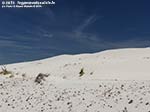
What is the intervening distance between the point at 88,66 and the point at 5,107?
21.6 m

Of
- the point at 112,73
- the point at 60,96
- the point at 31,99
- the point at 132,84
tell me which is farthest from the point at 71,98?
the point at 112,73

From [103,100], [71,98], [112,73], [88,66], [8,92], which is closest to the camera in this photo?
[103,100]

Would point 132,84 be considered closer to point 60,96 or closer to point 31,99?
point 60,96

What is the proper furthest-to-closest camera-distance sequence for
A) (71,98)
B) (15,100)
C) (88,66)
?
(88,66), (15,100), (71,98)

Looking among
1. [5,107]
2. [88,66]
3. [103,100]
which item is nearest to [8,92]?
[5,107]

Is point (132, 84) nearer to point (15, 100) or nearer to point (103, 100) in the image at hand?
point (103, 100)

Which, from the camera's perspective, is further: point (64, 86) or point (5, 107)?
point (64, 86)

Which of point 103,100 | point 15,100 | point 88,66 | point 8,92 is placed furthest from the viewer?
point 88,66

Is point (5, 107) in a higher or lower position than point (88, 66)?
lower

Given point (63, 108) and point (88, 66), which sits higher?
point (88, 66)

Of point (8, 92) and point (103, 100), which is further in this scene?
point (8, 92)

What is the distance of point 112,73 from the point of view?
3488 centimetres

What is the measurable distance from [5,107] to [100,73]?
16.8 metres

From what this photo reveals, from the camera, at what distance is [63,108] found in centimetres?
1950
